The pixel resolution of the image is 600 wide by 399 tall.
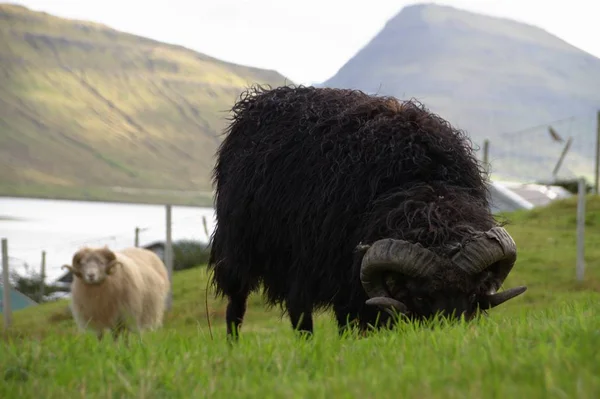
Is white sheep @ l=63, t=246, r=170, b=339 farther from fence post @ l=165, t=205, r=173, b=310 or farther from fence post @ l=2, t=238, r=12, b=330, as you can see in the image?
fence post @ l=2, t=238, r=12, b=330

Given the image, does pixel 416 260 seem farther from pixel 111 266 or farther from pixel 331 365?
pixel 111 266

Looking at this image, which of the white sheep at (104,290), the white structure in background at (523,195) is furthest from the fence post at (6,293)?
the white structure in background at (523,195)

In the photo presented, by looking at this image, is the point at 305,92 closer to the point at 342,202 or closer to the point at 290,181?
the point at 290,181

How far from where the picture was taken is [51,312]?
21.2m

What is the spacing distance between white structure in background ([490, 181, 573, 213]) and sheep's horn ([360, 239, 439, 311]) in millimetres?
32748

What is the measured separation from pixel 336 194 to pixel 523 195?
3771 cm

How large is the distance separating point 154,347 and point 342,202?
2.64m

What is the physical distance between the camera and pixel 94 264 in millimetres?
11984

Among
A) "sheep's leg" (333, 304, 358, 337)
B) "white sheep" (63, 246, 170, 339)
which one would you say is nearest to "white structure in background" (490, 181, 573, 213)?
"white sheep" (63, 246, 170, 339)

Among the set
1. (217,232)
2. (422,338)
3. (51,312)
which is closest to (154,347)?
(422,338)

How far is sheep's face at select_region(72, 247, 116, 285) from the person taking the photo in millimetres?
11859

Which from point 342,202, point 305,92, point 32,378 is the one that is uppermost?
point 305,92

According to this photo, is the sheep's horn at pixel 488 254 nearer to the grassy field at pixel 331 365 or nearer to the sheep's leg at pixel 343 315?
the grassy field at pixel 331 365

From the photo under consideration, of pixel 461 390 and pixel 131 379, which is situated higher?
pixel 461 390
